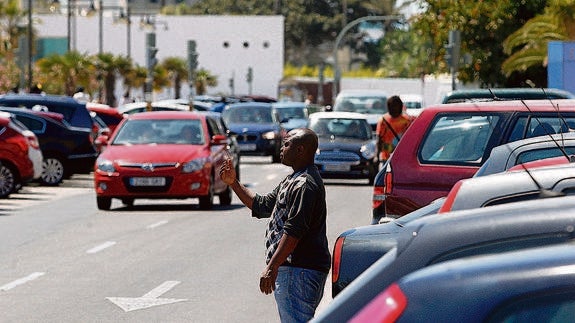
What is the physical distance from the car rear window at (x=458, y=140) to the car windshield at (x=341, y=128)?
1975 cm

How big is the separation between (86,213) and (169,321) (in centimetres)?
1207

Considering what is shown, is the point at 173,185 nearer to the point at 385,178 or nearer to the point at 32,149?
the point at 32,149

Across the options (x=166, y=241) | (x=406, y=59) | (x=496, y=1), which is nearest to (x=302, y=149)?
(x=166, y=241)

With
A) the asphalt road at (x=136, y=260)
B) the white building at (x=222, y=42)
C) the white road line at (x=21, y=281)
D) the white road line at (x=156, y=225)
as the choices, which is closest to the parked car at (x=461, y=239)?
the asphalt road at (x=136, y=260)

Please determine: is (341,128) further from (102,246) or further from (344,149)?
(102,246)

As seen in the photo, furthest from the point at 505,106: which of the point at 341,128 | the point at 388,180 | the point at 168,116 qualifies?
the point at 341,128

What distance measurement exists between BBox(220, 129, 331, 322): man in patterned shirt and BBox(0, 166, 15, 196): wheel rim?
19.7 m

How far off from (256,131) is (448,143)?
30.1m

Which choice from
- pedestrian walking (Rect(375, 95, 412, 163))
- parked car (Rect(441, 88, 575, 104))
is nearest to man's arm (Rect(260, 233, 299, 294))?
parked car (Rect(441, 88, 575, 104))

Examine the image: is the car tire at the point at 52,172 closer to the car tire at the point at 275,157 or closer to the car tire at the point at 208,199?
the car tire at the point at 208,199

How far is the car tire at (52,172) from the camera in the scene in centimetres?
3123

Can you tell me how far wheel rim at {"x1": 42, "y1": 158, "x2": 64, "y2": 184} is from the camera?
31.2 m

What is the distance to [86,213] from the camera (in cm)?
2361

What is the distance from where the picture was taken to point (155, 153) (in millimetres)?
23578
